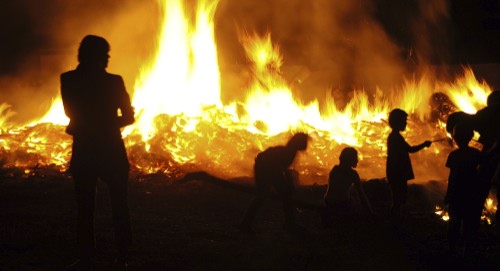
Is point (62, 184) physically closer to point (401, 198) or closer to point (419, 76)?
point (401, 198)

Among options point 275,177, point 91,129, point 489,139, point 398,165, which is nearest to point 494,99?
point 489,139

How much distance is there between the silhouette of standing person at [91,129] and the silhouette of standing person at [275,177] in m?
2.13

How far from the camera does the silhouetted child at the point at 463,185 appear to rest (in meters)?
6.11

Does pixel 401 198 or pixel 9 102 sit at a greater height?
pixel 9 102

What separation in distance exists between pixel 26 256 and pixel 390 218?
425cm

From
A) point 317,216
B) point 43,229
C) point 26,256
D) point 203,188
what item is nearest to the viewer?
point 26,256

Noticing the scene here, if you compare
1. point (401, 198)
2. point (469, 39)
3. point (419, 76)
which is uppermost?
point (469, 39)

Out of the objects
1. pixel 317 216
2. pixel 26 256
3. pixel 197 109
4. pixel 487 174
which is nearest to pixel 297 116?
pixel 197 109

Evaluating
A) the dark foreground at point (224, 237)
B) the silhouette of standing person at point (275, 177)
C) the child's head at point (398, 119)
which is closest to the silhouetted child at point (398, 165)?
the child's head at point (398, 119)

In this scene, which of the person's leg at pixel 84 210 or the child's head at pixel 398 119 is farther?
the child's head at pixel 398 119

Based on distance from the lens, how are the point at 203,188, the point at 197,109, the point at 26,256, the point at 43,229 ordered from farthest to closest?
1. the point at 197,109
2. the point at 203,188
3. the point at 43,229
4. the point at 26,256

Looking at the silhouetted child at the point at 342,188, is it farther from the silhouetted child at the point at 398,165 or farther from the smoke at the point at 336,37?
the smoke at the point at 336,37

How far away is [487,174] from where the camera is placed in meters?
6.29

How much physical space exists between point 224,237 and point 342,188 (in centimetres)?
167
